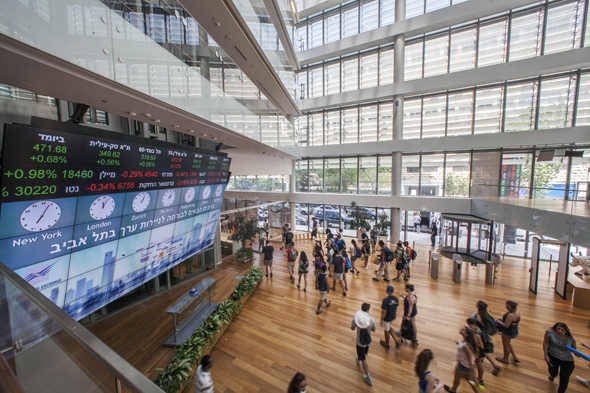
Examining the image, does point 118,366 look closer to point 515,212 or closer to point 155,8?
point 155,8

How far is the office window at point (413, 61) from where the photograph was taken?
12.9m

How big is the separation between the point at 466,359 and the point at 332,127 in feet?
46.5

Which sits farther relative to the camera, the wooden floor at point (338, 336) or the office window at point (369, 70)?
the office window at point (369, 70)

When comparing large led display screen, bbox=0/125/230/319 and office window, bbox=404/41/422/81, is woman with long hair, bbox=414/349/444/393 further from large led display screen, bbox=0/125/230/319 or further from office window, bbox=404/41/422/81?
office window, bbox=404/41/422/81

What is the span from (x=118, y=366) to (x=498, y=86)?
54.5 feet

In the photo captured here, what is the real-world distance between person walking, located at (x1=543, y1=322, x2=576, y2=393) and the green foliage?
21.6ft

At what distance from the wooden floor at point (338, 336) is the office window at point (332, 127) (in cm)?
1013

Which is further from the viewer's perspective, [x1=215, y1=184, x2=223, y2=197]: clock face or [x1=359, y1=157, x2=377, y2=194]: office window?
[x1=359, y1=157, x2=377, y2=194]: office window

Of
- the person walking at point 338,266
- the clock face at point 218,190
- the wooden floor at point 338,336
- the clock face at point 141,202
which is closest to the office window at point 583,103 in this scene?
the wooden floor at point 338,336

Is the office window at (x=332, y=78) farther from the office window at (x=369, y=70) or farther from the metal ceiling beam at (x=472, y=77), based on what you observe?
the office window at (x=369, y=70)

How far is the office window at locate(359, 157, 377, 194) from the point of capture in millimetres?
14436

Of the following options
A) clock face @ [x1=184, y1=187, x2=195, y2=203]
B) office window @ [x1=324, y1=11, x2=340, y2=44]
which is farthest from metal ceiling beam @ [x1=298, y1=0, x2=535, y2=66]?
clock face @ [x1=184, y1=187, x2=195, y2=203]

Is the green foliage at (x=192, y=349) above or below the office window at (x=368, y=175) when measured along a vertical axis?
below

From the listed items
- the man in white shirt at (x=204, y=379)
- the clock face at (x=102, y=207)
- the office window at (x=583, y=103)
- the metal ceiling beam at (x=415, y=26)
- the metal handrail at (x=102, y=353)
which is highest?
the metal ceiling beam at (x=415, y=26)
